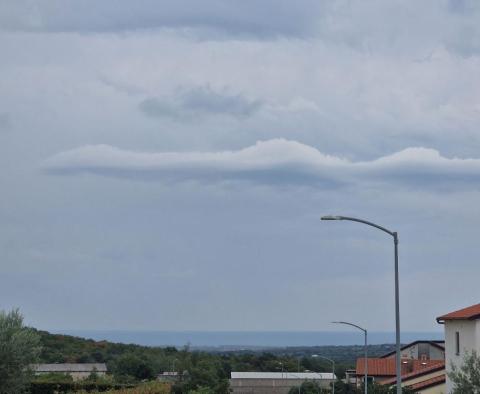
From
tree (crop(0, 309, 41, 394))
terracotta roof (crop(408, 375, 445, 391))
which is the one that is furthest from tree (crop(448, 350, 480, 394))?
terracotta roof (crop(408, 375, 445, 391))

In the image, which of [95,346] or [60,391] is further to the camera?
[95,346]

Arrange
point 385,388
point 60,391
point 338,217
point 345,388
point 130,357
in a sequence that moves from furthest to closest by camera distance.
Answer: point 130,357
point 345,388
point 385,388
point 60,391
point 338,217

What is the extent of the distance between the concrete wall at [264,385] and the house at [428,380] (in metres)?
24.8

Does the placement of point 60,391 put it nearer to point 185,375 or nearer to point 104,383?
point 104,383

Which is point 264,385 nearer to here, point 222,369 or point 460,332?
point 222,369

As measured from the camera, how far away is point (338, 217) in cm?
2658

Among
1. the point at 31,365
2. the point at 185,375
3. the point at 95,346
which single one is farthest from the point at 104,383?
the point at 95,346

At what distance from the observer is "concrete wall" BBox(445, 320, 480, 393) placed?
172 feet

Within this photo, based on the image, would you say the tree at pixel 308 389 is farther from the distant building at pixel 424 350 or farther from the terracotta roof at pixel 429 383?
the terracotta roof at pixel 429 383

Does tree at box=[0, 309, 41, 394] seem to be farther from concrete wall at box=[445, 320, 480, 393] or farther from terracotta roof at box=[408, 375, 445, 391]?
terracotta roof at box=[408, 375, 445, 391]

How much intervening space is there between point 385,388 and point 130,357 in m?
48.2

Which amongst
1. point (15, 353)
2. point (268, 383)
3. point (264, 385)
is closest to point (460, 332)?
point (15, 353)

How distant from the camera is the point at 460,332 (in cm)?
5509

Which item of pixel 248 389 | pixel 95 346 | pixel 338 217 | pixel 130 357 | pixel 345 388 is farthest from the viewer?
pixel 95 346
